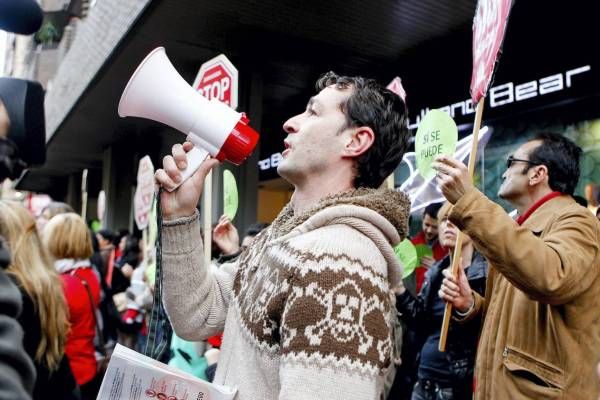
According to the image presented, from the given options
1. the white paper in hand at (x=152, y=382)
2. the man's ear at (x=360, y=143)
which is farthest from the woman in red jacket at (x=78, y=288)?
the man's ear at (x=360, y=143)

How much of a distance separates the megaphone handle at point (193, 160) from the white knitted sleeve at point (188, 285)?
127 mm

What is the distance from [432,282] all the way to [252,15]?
3.53 metres

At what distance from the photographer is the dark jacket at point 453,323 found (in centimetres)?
290

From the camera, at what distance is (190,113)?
1.60m

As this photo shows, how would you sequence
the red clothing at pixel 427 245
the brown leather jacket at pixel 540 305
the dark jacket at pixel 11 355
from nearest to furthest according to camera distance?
the dark jacket at pixel 11 355 < the brown leather jacket at pixel 540 305 < the red clothing at pixel 427 245

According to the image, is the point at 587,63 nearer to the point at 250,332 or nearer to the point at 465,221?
the point at 465,221

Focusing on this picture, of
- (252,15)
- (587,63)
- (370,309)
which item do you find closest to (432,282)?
(370,309)

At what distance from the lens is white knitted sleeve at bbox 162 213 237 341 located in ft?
5.42

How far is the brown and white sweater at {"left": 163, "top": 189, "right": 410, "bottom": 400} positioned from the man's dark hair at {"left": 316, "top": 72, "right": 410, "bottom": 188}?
0.41 ft

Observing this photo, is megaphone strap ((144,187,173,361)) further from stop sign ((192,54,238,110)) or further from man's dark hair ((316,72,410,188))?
stop sign ((192,54,238,110))

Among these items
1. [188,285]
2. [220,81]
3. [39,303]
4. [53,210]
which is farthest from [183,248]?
[53,210]

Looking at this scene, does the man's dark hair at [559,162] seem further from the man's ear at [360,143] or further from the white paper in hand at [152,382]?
the white paper in hand at [152,382]

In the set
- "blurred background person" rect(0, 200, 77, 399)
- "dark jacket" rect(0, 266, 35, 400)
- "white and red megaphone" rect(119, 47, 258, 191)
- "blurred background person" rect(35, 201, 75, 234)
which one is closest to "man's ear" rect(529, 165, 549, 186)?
"white and red megaphone" rect(119, 47, 258, 191)

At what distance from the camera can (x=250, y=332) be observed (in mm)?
1387
